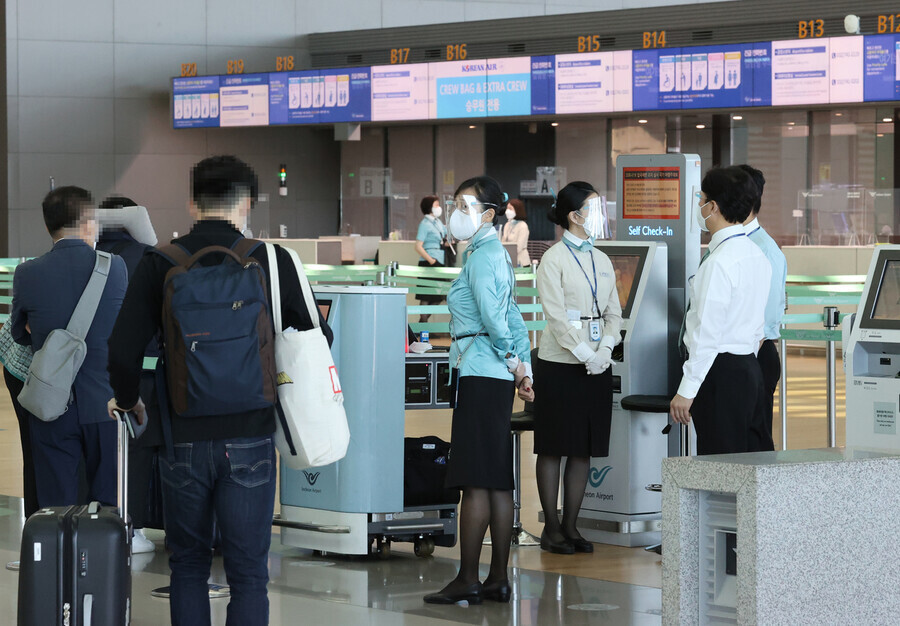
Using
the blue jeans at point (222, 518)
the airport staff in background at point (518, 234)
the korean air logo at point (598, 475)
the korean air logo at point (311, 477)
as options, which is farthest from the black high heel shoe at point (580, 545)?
the airport staff in background at point (518, 234)

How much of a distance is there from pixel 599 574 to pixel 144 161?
14.8 m

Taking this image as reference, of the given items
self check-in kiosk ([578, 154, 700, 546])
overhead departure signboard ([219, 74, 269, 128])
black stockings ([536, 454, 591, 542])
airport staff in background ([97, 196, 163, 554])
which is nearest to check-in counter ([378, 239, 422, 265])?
overhead departure signboard ([219, 74, 269, 128])

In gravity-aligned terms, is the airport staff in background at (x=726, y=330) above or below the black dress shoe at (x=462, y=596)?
above

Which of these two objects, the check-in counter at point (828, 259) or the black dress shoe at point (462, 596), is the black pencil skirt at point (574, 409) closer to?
the black dress shoe at point (462, 596)

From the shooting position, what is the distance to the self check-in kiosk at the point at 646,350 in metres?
5.97

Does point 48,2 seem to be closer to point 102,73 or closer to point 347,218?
point 102,73

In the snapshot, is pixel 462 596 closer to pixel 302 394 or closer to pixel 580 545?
pixel 580 545

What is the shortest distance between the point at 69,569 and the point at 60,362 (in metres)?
1.21

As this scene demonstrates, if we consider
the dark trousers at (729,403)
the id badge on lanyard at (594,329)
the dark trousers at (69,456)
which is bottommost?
the dark trousers at (69,456)

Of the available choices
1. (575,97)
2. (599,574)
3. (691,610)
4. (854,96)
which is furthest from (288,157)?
(691,610)

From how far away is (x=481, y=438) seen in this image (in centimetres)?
473

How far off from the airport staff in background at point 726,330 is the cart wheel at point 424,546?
132 cm

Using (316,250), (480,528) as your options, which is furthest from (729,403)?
(316,250)

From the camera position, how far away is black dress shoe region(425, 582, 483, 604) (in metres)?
4.74
